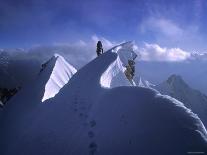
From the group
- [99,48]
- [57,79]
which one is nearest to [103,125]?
[57,79]

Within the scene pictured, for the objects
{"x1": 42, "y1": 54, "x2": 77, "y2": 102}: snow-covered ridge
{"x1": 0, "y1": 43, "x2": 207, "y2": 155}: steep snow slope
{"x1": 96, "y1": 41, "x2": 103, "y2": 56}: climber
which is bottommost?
{"x1": 0, "y1": 43, "x2": 207, "y2": 155}: steep snow slope

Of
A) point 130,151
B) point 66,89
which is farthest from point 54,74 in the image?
point 130,151

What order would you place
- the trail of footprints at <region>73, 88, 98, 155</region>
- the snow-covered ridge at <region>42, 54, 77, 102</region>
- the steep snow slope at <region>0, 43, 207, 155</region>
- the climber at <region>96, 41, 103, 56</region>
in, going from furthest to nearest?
the climber at <region>96, 41, 103, 56</region> → the snow-covered ridge at <region>42, 54, 77, 102</region> → the trail of footprints at <region>73, 88, 98, 155</region> → the steep snow slope at <region>0, 43, 207, 155</region>

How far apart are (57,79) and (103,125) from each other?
19288 mm

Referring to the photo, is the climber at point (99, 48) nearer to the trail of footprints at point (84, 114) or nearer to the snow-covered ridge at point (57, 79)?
the snow-covered ridge at point (57, 79)

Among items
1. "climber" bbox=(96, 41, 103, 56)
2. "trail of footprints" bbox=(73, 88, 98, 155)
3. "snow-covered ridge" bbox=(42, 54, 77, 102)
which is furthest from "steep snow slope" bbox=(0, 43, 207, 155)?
"climber" bbox=(96, 41, 103, 56)

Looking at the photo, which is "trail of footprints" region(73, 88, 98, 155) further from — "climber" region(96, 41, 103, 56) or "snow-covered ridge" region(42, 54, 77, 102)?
"climber" region(96, 41, 103, 56)

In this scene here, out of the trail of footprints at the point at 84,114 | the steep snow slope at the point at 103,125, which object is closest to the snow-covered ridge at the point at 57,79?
the steep snow slope at the point at 103,125

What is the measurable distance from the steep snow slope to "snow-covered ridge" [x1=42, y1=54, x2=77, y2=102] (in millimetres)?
3756

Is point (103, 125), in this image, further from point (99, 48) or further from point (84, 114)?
point (99, 48)

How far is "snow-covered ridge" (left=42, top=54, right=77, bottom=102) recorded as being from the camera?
2960 cm

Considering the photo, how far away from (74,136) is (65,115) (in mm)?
3391

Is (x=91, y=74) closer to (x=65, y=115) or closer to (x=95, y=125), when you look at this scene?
(x=65, y=115)

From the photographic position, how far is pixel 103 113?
60.3 feet
